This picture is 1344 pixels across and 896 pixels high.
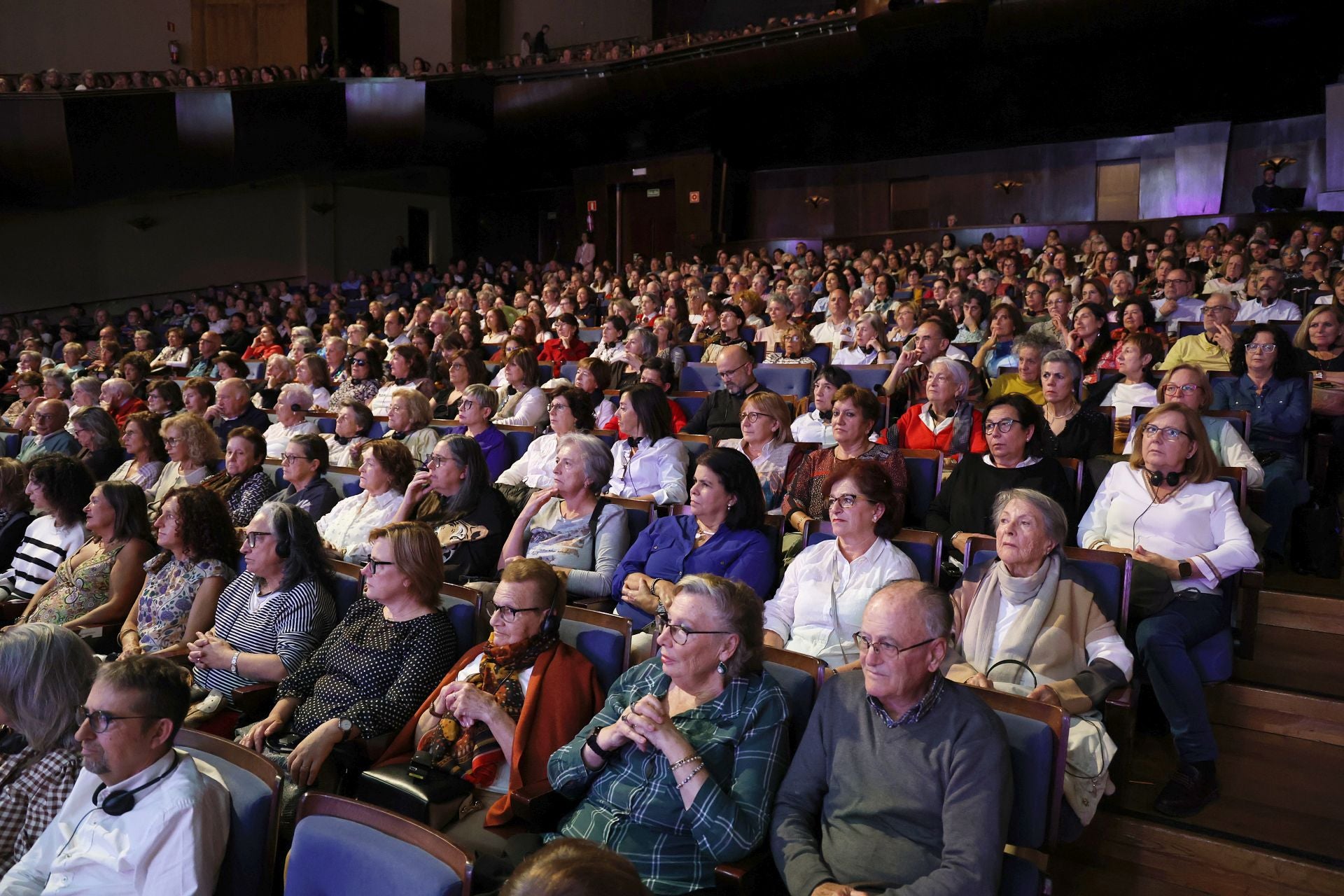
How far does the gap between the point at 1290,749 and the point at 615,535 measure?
62.9 inches

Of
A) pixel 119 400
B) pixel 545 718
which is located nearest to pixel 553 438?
pixel 545 718

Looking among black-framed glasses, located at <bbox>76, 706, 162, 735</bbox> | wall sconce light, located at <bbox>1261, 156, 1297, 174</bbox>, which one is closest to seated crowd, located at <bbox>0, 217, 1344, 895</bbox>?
black-framed glasses, located at <bbox>76, 706, 162, 735</bbox>

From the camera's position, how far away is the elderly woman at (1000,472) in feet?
8.25

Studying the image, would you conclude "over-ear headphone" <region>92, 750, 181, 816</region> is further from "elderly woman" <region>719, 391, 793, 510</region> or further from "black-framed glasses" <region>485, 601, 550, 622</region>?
"elderly woman" <region>719, 391, 793, 510</region>

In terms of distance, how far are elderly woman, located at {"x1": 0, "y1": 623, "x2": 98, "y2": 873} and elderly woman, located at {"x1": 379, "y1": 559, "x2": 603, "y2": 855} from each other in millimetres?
528

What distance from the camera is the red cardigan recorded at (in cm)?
174

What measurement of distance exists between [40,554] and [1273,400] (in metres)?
3.81

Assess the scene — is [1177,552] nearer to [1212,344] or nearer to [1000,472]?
[1000,472]

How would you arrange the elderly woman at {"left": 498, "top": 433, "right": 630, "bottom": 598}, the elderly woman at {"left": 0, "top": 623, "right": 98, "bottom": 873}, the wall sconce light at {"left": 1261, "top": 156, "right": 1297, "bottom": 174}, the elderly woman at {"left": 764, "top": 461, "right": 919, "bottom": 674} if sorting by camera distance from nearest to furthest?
1. the elderly woman at {"left": 0, "top": 623, "right": 98, "bottom": 873}
2. the elderly woman at {"left": 764, "top": 461, "right": 919, "bottom": 674}
3. the elderly woman at {"left": 498, "top": 433, "right": 630, "bottom": 598}
4. the wall sconce light at {"left": 1261, "top": 156, "right": 1297, "bottom": 174}

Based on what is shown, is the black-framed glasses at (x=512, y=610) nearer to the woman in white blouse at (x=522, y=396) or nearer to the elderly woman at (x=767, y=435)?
the elderly woman at (x=767, y=435)

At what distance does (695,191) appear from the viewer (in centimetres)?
1165

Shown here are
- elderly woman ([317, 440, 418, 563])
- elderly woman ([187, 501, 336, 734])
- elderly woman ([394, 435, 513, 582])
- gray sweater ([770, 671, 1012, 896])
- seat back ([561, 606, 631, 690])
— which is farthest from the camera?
elderly woman ([317, 440, 418, 563])

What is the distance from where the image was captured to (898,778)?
146cm

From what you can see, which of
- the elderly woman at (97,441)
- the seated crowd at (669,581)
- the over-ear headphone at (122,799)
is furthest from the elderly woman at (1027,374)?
the elderly woman at (97,441)
